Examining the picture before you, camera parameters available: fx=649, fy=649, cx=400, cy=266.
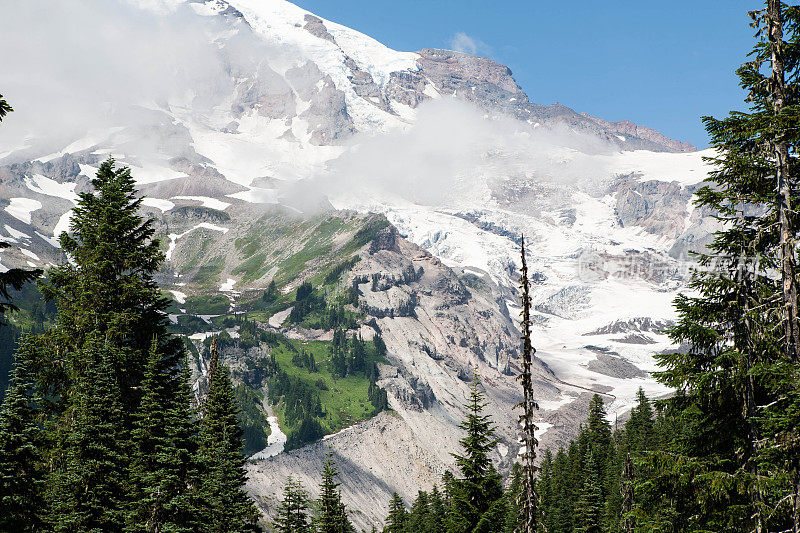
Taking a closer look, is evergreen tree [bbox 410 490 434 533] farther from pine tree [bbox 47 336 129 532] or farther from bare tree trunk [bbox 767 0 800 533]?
bare tree trunk [bbox 767 0 800 533]

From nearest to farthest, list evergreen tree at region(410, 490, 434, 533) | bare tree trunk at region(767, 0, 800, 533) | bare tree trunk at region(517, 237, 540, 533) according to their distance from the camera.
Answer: bare tree trunk at region(767, 0, 800, 533) < bare tree trunk at region(517, 237, 540, 533) < evergreen tree at region(410, 490, 434, 533)

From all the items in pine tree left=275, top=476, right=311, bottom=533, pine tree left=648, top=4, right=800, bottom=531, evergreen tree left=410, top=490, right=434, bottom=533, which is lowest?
evergreen tree left=410, top=490, right=434, bottom=533

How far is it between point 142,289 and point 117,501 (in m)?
10.4

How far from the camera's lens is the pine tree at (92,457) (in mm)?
26859

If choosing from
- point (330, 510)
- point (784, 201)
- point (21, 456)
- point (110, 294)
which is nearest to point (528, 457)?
point (784, 201)

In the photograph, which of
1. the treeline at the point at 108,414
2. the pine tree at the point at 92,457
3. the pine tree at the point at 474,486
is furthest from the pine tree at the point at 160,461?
the pine tree at the point at 474,486

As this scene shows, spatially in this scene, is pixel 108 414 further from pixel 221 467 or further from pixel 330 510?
pixel 330 510

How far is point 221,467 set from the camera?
34062 mm

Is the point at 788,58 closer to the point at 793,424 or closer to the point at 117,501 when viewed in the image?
the point at 793,424

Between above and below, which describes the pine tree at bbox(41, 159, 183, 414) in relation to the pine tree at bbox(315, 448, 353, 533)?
above

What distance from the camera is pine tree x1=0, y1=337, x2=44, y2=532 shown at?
24.7 metres

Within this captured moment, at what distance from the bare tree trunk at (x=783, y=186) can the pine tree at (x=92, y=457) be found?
25613 mm

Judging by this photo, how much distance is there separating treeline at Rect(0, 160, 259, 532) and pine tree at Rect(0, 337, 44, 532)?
5 centimetres

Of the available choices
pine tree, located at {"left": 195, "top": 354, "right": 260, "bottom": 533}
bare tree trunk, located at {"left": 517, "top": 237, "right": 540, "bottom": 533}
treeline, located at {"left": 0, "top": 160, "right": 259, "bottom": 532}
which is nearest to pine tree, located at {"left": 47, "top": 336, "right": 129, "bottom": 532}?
treeline, located at {"left": 0, "top": 160, "right": 259, "bottom": 532}
